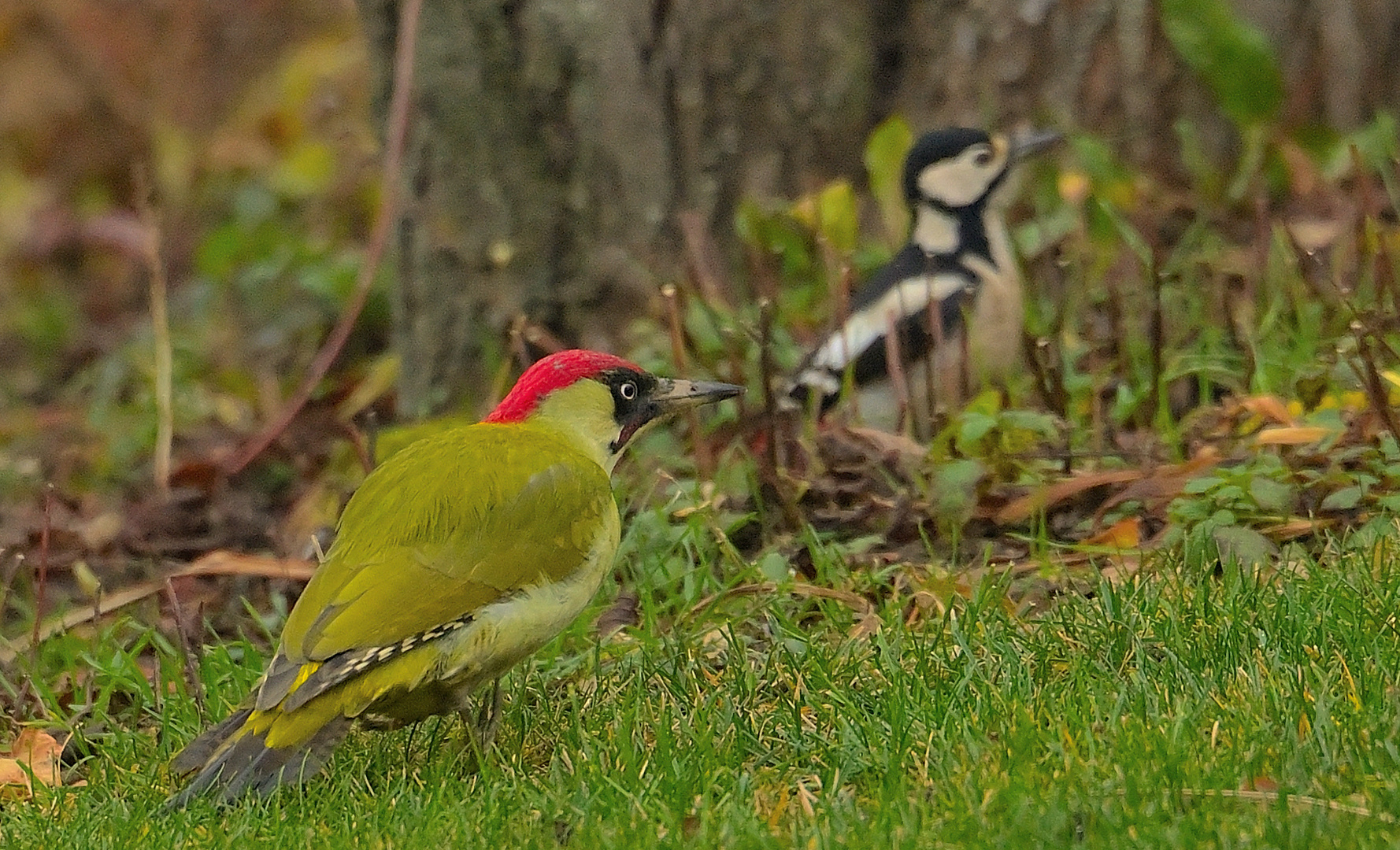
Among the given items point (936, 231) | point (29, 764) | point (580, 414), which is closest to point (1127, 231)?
point (936, 231)

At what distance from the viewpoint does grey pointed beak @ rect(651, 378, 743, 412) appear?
16.1ft

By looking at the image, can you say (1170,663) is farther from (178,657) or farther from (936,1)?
(936,1)

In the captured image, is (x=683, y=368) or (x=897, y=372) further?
(x=683, y=368)

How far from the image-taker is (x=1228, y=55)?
7012 millimetres

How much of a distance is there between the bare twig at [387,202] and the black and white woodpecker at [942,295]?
1.61 metres

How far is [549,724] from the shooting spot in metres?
4.38

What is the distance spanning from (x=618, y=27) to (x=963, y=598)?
10.00ft

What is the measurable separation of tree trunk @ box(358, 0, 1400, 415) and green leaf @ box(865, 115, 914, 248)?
0.32 m

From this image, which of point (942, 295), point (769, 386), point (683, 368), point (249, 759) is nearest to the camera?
point (249, 759)

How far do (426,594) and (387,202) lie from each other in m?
3.03

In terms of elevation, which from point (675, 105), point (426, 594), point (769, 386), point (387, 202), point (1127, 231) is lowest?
point (426, 594)

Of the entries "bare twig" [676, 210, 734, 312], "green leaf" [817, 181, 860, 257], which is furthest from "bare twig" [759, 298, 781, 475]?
"green leaf" [817, 181, 860, 257]

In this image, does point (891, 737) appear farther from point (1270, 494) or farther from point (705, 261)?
point (705, 261)

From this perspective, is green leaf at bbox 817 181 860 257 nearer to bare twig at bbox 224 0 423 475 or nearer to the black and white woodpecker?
the black and white woodpecker
